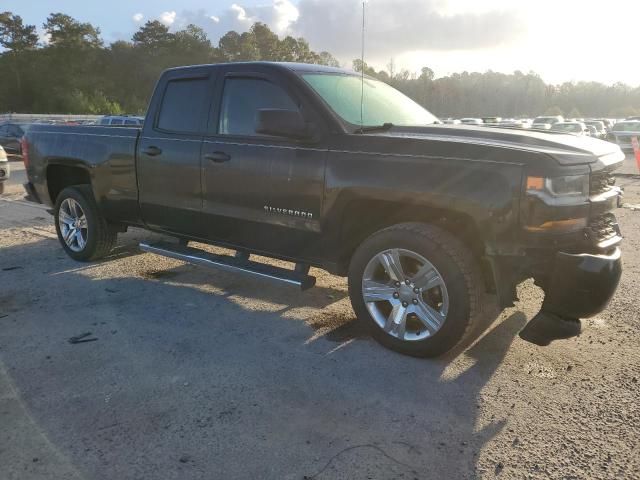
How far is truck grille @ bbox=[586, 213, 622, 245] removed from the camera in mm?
3412

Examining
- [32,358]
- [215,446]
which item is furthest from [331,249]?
[32,358]

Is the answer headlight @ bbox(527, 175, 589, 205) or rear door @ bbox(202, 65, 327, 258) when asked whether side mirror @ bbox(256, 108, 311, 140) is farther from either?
headlight @ bbox(527, 175, 589, 205)

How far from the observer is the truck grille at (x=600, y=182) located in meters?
3.45

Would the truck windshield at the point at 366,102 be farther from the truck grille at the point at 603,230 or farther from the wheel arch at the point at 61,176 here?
the wheel arch at the point at 61,176

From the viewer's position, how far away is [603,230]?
3.54 m

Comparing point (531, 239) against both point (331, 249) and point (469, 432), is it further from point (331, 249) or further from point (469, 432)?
point (331, 249)

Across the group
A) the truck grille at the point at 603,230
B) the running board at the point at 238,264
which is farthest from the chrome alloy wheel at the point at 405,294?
the truck grille at the point at 603,230

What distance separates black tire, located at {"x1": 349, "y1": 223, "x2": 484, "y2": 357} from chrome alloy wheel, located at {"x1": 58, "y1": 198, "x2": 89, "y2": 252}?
3621mm

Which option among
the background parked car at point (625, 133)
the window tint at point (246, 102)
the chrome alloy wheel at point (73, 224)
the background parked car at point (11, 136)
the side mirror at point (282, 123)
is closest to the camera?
the side mirror at point (282, 123)

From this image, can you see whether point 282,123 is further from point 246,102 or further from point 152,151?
point 152,151

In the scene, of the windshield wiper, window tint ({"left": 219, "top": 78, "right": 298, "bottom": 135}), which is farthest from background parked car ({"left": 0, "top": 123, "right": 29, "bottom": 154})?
the windshield wiper

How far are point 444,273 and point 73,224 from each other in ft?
14.5

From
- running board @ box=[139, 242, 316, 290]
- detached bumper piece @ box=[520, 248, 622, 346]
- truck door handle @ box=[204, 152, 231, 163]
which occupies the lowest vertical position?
running board @ box=[139, 242, 316, 290]

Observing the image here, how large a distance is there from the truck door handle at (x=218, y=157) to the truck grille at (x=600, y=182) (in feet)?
8.71
